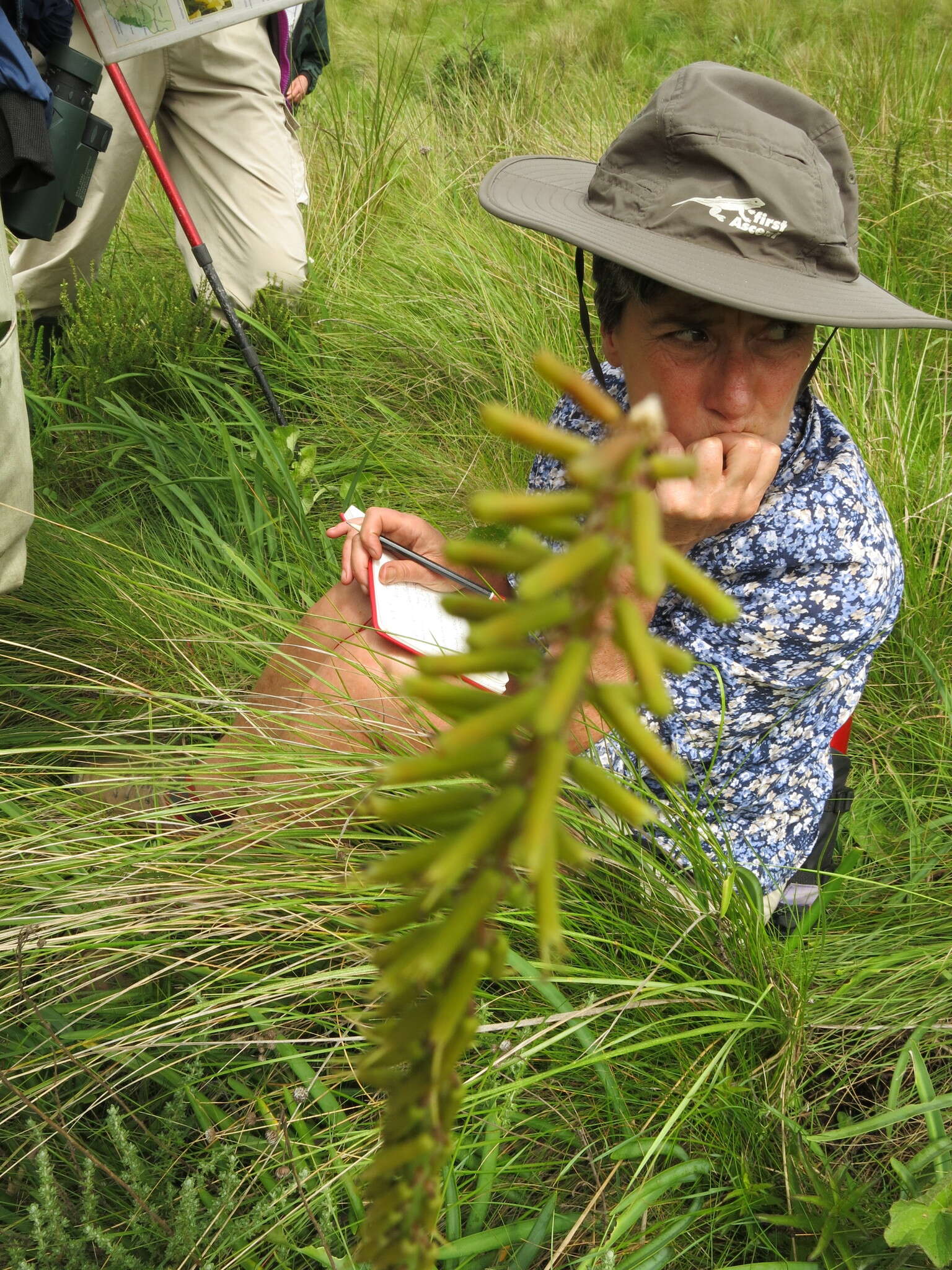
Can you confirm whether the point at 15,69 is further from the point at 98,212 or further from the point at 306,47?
the point at 306,47

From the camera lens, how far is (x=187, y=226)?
335 centimetres

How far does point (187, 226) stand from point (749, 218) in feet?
7.34

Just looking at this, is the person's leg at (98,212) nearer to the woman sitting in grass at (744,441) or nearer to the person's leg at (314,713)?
the person's leg at (314,713)

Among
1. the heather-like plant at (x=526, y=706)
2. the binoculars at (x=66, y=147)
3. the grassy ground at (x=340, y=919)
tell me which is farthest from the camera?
the binoculars at (x=66, y=147)

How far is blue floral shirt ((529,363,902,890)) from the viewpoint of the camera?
173cm

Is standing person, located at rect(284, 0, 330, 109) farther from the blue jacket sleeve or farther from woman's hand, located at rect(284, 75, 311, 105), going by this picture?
the blue jacket sleeve

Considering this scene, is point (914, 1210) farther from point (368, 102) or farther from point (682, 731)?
point (368, 102)

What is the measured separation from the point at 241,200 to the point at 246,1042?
3.33 m

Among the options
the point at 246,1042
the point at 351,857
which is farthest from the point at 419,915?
the point at 351,857

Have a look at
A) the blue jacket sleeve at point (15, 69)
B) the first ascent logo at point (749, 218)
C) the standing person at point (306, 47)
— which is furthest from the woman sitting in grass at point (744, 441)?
the standing person at point (306, 47)

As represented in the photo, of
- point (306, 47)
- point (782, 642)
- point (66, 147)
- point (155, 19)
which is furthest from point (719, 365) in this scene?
point (306, 47)

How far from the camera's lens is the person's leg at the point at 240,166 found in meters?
3.82

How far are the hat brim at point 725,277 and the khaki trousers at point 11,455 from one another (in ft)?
2.98

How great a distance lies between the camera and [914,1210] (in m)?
1.29
